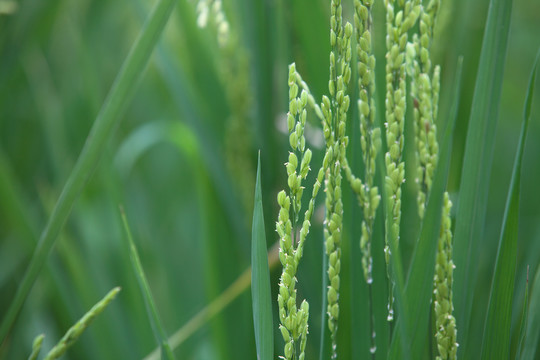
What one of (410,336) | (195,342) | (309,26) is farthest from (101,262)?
(410,336)

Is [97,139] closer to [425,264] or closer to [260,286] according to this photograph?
A: [260,286]

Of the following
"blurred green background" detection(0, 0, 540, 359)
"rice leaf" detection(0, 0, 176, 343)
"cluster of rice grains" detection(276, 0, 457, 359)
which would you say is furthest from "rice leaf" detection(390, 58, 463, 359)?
"rice leaf" detection(0, 0, 176, 343)

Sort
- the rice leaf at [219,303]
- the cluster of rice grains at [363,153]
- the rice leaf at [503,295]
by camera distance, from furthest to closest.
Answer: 1. the rice leaf at [219,303]
2. the rice leaf at [503,295]
3. the cluster of rice grains at [363,153]

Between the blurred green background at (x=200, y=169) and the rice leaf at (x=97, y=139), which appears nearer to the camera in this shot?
the rice leaf at (x=97, y=139)

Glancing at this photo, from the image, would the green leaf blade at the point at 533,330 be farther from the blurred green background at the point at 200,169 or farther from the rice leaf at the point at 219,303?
the rice leaf at the point at 219,303

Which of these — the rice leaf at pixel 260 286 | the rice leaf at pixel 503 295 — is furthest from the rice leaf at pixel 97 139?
the rice leaf at pixel 503 295

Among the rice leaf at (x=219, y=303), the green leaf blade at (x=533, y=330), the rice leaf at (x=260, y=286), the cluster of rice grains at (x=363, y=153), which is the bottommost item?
the rice leaf at (x=219, y=303)

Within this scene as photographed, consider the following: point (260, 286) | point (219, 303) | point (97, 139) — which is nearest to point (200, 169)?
point (219, 303)

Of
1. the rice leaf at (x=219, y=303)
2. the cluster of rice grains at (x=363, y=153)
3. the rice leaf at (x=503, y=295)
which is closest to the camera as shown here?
the cluster of rice grains at (x=363, y=153)
